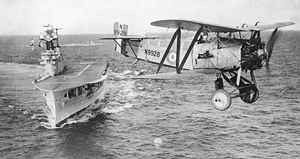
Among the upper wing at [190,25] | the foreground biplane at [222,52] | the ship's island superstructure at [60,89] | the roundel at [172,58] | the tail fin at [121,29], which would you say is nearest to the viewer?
the upper wing at [190,25]

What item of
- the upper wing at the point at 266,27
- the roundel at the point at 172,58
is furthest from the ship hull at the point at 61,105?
the upper wing at the point at 266,27

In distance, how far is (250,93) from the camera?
51.0 feet

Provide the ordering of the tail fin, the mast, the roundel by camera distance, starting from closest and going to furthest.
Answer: the roundel, the tail fin, the mast

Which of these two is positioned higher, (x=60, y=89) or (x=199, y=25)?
(x=199, y=25)

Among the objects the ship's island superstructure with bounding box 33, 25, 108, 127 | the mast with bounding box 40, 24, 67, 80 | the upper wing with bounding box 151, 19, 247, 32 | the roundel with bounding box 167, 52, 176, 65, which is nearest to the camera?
the upper wing with bounding box 151, 19, 247, 32

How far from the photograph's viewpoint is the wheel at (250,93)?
51.0 feet

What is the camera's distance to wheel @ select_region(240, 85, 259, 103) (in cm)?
1553

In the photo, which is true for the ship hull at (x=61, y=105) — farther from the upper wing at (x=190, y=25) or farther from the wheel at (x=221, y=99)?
the wheel at (x=221, y=99)

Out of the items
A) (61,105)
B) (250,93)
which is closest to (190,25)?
(250,93)

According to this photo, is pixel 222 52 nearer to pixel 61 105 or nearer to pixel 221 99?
pixel 221 99

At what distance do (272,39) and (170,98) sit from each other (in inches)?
1472

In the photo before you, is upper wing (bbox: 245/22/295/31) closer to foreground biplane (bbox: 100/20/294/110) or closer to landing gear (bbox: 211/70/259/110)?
foreground biplane (bbox: 100/20/294/110)

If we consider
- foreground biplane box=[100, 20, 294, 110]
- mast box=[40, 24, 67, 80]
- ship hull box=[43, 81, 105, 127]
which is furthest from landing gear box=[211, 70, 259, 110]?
mast box=[40, 24, 67, 80]

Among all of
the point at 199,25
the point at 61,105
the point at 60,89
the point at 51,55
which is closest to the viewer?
the point at 199,25
